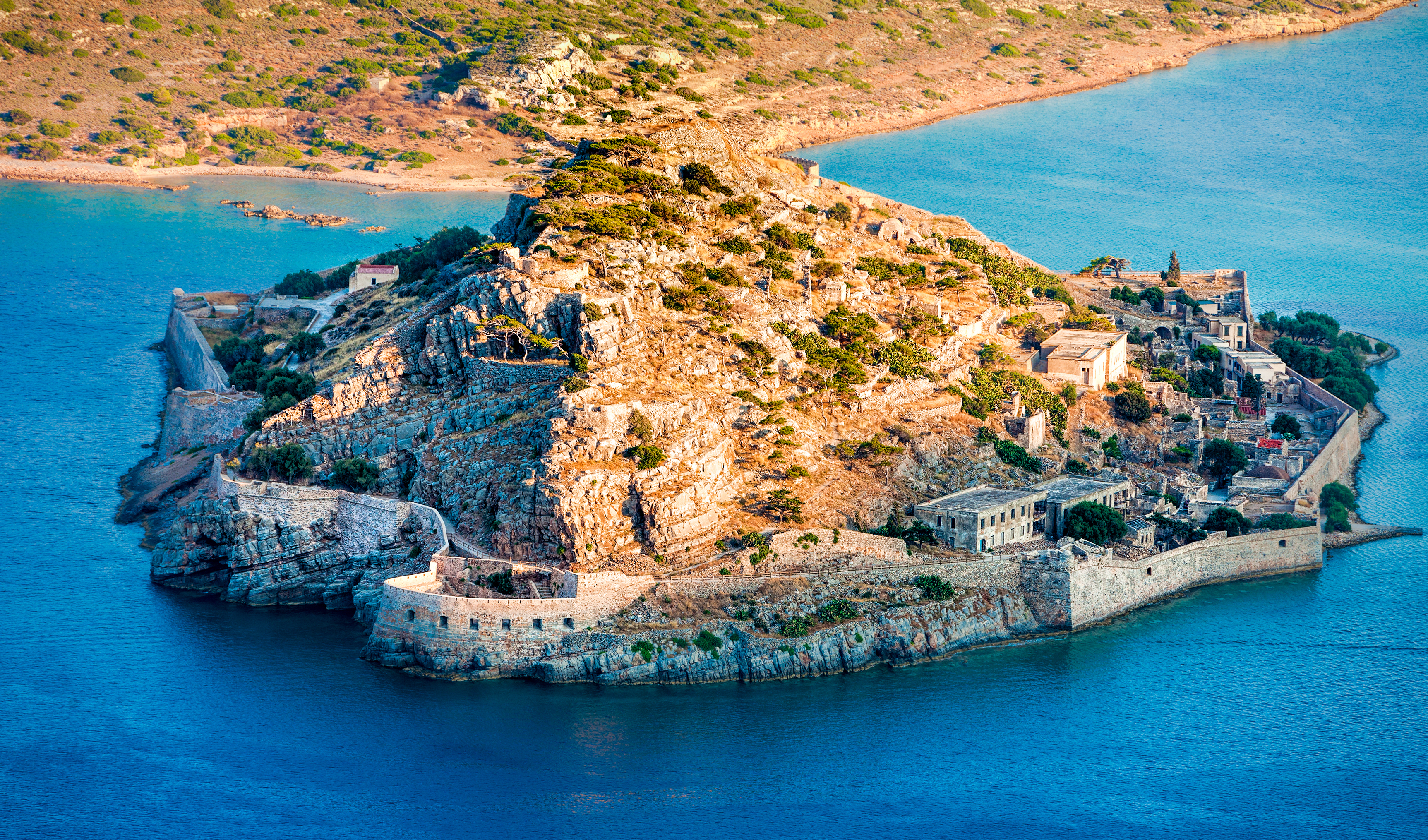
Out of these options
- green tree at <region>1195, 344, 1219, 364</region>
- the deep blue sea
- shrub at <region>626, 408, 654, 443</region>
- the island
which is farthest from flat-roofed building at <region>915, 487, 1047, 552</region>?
green tree at <region>1195, 344, 1219, 364</region>

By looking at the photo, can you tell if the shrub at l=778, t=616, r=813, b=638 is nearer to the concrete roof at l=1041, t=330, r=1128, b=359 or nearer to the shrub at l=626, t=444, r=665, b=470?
the shrub at l=626, t=444, r=665, b=470

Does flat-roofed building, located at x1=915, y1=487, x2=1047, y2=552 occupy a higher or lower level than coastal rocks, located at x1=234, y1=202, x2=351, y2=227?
lower

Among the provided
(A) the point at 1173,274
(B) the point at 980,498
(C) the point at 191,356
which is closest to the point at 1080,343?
(B) the point at 980,498

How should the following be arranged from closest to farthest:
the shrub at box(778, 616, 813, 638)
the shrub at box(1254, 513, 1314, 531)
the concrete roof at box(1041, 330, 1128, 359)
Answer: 1. the shrub at box(778, 616, 813, 638)
2. the shrub at box(1254, 513, 1314, 531)
3. the concrete roof at box(1041, 330, 1128, 359)

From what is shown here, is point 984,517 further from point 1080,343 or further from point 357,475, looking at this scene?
point 357,475

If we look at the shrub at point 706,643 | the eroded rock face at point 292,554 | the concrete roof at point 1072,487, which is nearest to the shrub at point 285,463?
the eroded rock face at point 292,554

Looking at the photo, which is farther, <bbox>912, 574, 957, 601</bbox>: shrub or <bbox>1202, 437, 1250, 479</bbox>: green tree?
<bbox>1202, 437, 1250, 479</bbox>: green tree
